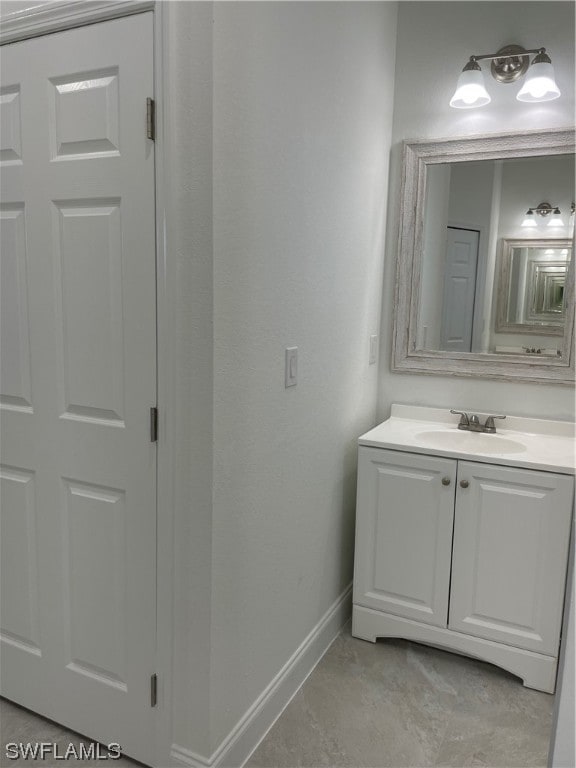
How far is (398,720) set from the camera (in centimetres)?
187

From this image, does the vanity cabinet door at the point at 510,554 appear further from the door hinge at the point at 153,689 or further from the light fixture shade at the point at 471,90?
the light fixture shade at the point at 471,90

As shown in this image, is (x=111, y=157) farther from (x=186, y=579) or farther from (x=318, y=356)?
(x=186, y=579)

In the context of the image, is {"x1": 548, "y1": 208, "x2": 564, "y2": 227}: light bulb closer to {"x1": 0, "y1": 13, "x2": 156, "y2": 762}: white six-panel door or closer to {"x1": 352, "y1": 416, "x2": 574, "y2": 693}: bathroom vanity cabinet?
{"x1": 352, "y1": 416, "x2": 574, "y2": 693}: bathroom vanity cabinet

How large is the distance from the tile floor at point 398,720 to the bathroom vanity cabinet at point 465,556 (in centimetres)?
10

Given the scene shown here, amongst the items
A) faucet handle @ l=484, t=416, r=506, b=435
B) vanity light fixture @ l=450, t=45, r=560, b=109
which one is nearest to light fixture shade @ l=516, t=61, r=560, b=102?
vanity light fixture @ l=450, t=45, r=560, b=109

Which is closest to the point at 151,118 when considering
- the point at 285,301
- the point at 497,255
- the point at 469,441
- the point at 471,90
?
the point at 285,301

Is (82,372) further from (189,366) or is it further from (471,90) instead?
(471,90)

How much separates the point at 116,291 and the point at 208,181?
380 mm

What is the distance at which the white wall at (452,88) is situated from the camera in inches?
85.5

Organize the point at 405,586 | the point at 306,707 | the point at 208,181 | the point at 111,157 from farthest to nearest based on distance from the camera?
the point at 405,586
the point at 306,707
the point at 111,157
the point at 208,181

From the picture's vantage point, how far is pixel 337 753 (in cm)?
172

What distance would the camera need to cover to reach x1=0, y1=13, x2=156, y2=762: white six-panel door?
1.43 m

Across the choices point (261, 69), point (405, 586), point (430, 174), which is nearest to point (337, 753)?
point (405, 586)

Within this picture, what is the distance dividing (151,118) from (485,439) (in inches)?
66.0
